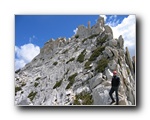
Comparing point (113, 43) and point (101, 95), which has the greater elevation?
point (113, 43)

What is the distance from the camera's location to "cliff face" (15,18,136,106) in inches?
314

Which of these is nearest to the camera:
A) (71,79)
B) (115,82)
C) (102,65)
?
(115,82)

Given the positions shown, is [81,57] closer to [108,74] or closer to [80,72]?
[80,72]

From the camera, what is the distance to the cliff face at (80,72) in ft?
26.1

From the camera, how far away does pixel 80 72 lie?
823 centimetres

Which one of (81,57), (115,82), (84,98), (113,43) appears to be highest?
(113,43)

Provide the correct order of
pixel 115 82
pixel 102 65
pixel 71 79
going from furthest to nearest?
pixel 71 79 < pixel 102 65 < pixel 115 82

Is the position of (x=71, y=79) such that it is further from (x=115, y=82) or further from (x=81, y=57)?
(x=115, y=82)

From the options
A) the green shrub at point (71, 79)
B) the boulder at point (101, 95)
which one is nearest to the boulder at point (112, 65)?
the boulder at point (101, 95)

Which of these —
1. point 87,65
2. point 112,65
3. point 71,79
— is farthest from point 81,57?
point 112,65

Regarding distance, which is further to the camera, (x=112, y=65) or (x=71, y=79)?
(x=71, y=79)

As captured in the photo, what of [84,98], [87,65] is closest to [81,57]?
[87,65]
